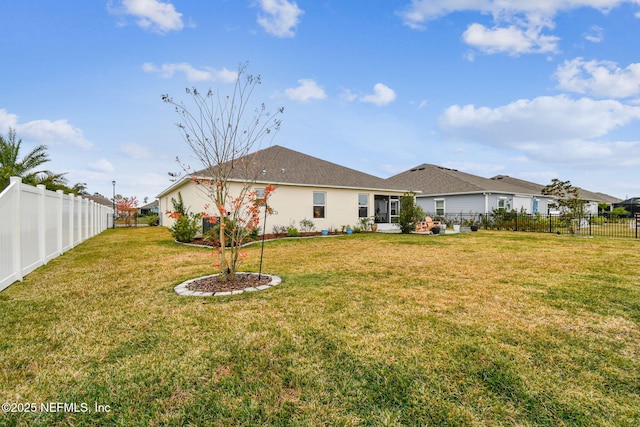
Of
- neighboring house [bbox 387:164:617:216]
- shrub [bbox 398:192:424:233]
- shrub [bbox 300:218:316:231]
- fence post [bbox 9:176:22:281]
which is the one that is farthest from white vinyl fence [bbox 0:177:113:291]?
neighboring house [bbox 387:164:617:216]

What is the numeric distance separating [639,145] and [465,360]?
2667cm

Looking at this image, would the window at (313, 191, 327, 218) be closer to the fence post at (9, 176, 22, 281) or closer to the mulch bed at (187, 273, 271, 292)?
the mulch bed at (187, 273, 271, 292)

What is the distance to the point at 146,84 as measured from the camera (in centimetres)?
1045

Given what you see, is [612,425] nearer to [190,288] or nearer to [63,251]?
[190,288]

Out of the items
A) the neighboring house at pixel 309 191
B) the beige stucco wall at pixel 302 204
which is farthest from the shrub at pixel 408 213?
the beige stucco wall at pixel 302 204

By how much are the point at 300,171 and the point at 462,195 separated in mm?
14105

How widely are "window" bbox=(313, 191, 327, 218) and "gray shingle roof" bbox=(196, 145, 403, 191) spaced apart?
0.69m

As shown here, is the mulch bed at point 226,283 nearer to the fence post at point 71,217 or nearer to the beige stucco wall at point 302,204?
the beige stucco wall at point 302,204

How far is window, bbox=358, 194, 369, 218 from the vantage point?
57.1ft

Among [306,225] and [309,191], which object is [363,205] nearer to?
[309,191]

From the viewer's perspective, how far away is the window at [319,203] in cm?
1562

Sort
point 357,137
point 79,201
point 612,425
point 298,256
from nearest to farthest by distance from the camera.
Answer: point 612,425, point 298,256, point 79,201, point 357,137

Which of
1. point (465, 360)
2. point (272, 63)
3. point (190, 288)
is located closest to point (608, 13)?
point (272, 63)

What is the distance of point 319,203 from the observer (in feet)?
51.8
